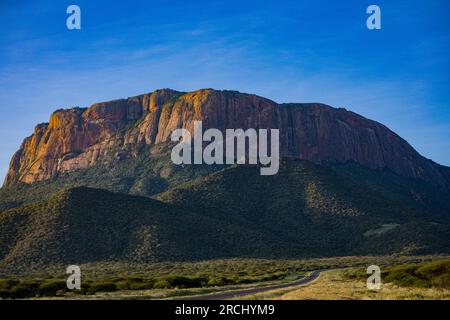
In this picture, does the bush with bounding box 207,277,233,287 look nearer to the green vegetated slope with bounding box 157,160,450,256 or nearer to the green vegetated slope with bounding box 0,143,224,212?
the green vegetated slope with bounding box 157,160,450,256

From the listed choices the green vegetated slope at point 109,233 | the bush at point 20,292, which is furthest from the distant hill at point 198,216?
the bush at point 20,292

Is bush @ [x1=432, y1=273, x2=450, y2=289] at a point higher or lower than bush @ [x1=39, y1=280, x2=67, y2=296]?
higher

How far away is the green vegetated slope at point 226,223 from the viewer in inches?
3570

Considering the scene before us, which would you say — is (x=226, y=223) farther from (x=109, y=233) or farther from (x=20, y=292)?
(x=20, y=292)

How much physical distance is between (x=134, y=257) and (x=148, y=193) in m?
54.2

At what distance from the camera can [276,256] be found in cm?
9888

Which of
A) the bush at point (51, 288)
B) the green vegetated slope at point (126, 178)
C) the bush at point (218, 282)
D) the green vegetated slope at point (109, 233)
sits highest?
the green vegetated slope at point (126, 178)

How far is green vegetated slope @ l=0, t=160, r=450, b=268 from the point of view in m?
90.7

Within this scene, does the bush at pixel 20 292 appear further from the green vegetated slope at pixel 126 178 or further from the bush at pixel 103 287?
Result: the green vegetated slope at pixel 126 178

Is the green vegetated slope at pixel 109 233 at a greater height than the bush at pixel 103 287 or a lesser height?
greater

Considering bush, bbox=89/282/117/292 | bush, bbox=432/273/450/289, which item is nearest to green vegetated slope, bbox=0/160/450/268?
bush, bbox=89/282/117/292

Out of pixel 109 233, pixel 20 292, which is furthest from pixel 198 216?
pixel 20 292

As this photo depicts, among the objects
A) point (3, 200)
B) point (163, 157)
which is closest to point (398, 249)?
point (163, 157)

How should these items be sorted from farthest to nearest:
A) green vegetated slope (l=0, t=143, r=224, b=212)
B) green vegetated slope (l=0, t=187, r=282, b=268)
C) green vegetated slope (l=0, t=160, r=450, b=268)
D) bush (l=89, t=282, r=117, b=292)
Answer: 1. green vegetated slope (l=0, t=143, r=224, b=212)
2. green vegetated slope (l=0, t=160, r=450, b=268)
3. green vegetated slope (l=0, t=187, r=282, b=268)
4. bush (l=89, t=282, r=117, b=292)
